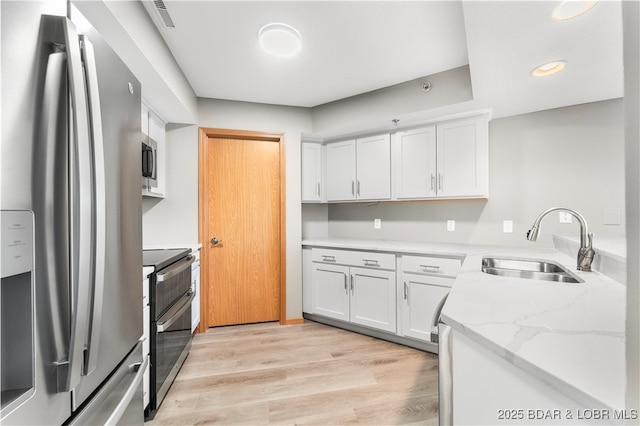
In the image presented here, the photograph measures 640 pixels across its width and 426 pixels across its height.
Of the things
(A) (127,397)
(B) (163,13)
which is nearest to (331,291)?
(A) (127,397)

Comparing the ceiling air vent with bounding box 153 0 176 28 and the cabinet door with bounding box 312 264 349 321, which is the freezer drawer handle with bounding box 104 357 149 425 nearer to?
the ceiling air vent with bounding box 153 0 176 28

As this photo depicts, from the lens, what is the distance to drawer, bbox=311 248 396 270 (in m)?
2.62

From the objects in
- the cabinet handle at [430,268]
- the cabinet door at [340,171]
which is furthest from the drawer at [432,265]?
the cabinet door at [340,171]

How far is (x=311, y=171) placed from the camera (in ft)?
10.9

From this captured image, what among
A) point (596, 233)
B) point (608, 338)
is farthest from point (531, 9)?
point (596, 233)

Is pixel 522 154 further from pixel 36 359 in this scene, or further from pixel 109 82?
pixel 36 359

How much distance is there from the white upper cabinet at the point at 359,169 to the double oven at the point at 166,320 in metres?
1.79

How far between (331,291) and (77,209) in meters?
2.57

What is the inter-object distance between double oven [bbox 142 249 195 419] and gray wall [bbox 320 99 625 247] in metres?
2.39

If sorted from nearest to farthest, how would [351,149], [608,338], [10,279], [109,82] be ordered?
[10,279] → [608,338] → [109,82] → [351,149]

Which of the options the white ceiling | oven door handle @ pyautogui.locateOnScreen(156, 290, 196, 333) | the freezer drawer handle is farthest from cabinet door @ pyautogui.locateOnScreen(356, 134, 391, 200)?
the freezer drawer handle

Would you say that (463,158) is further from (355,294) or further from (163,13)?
(163,13)

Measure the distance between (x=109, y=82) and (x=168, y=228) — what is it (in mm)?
2198

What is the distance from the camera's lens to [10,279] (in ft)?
1.75
